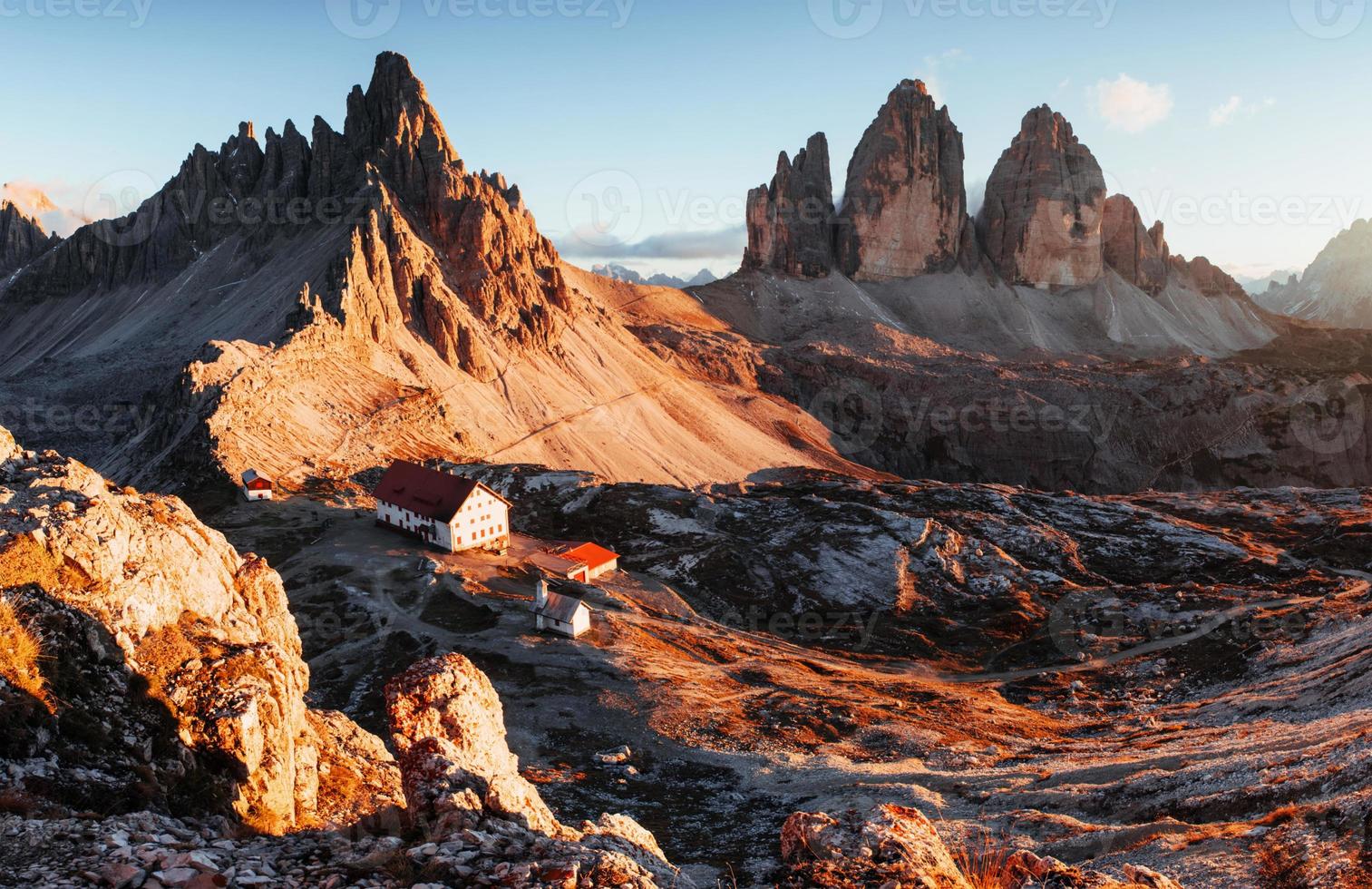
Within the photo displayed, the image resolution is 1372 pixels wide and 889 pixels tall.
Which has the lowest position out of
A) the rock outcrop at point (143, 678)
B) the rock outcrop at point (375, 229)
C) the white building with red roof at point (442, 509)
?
the white building with red roof at point (442, 509)

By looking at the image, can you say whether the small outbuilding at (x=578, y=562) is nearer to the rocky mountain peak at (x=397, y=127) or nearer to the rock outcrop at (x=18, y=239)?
the rocky mountain peak at (x=397, y=127)

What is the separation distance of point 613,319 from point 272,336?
179ft

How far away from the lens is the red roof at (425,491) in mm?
57500

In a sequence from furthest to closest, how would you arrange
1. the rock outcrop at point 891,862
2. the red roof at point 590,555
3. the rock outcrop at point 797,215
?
the rock outcrop at point 797,215 < the red roof at point 590,555 < the rock outcrop at point 891,862

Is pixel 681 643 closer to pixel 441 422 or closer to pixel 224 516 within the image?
pixel 224 516

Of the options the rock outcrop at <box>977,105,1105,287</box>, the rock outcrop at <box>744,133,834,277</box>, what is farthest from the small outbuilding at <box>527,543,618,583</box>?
the rock outcrop at <box>977,105,1105,287</box>

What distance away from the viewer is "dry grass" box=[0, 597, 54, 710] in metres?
11.5

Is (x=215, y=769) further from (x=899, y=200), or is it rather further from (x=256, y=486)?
(x=899, y=200)

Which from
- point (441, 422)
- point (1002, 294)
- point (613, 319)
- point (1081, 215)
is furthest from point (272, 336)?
point (1081, 215)

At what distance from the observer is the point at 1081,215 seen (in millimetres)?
193125

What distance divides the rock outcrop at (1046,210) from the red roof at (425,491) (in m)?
168

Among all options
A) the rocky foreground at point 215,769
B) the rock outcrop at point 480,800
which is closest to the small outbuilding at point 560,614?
the rocky foreground at point 215,769

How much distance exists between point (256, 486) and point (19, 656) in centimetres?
5392

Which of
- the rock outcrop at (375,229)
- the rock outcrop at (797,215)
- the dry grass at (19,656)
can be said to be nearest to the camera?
the dry grass at (19,656)
